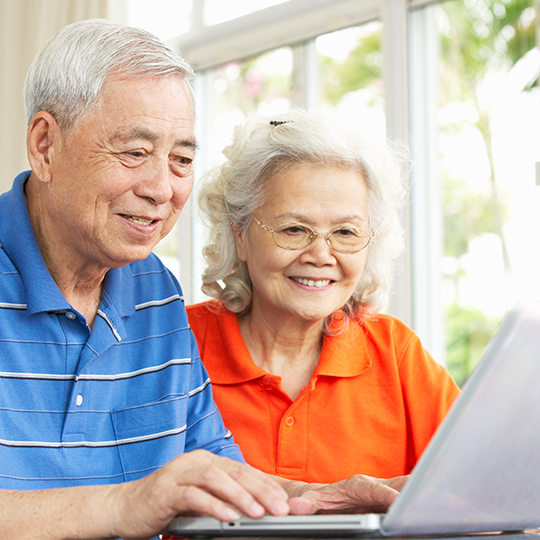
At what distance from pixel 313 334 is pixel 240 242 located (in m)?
0.32

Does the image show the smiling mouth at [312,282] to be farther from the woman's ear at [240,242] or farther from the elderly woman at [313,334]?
the woman's ear at [240,242]

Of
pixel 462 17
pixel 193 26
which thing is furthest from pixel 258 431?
pixel 193 26

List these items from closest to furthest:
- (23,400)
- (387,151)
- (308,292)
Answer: (23,400) < (308,292) < (387,151)

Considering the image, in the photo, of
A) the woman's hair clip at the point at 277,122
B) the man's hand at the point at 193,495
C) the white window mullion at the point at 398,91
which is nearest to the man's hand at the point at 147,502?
the man's hand at the point at 193,495

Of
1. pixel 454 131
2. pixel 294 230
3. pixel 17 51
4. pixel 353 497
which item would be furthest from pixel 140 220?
pixel 17 51

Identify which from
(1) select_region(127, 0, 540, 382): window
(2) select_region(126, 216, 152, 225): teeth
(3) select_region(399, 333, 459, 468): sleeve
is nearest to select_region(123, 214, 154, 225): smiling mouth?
(2) select_region(126, 216, 152, 225): teeth

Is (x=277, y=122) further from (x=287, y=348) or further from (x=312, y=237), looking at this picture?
(x=287, y=348)

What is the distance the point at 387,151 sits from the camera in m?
1.74

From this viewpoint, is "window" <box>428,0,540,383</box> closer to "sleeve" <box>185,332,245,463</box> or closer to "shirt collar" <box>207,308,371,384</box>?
"shirt collar" <box>207,308,371,384</box>

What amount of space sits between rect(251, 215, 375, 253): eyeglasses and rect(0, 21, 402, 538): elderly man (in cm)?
33

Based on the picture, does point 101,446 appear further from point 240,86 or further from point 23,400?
point 240,86

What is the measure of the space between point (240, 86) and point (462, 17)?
1273 millimetres

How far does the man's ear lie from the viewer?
122 centimetres

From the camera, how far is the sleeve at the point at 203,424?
140 centimetres
